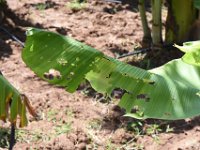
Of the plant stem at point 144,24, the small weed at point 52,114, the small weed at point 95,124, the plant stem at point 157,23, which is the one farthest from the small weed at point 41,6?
the small weed at point 95,124

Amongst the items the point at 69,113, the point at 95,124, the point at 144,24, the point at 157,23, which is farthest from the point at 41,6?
the point at 95,124

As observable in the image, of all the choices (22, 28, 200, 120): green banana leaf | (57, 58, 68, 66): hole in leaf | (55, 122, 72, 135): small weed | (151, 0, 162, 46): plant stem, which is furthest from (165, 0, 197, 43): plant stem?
(57, 58, 68, 66): hole in leaf

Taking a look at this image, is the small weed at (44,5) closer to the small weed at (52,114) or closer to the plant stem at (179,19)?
the plant stem at (179,19)

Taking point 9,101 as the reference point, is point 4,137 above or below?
below

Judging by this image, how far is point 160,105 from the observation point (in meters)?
1.79

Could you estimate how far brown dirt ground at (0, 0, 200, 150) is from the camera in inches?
107

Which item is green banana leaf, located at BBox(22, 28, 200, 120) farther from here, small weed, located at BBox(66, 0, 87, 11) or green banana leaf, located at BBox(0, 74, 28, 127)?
small weed, located at BBox(66, 0, 87, 11)

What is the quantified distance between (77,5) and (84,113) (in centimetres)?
188

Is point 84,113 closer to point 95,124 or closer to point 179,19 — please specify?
point 95,124

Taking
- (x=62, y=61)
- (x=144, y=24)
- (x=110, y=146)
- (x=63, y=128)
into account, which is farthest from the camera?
(x=144, y=24)

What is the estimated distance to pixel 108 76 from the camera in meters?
1.80

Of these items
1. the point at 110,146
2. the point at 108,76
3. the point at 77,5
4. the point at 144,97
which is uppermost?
the point at 108,76

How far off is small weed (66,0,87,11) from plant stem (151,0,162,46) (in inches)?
45.2

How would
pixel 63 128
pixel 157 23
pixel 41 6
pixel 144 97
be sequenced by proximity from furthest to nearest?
pixel 41 6 → pixel 157 23 → pixel 63 128 → pixel 144 97
